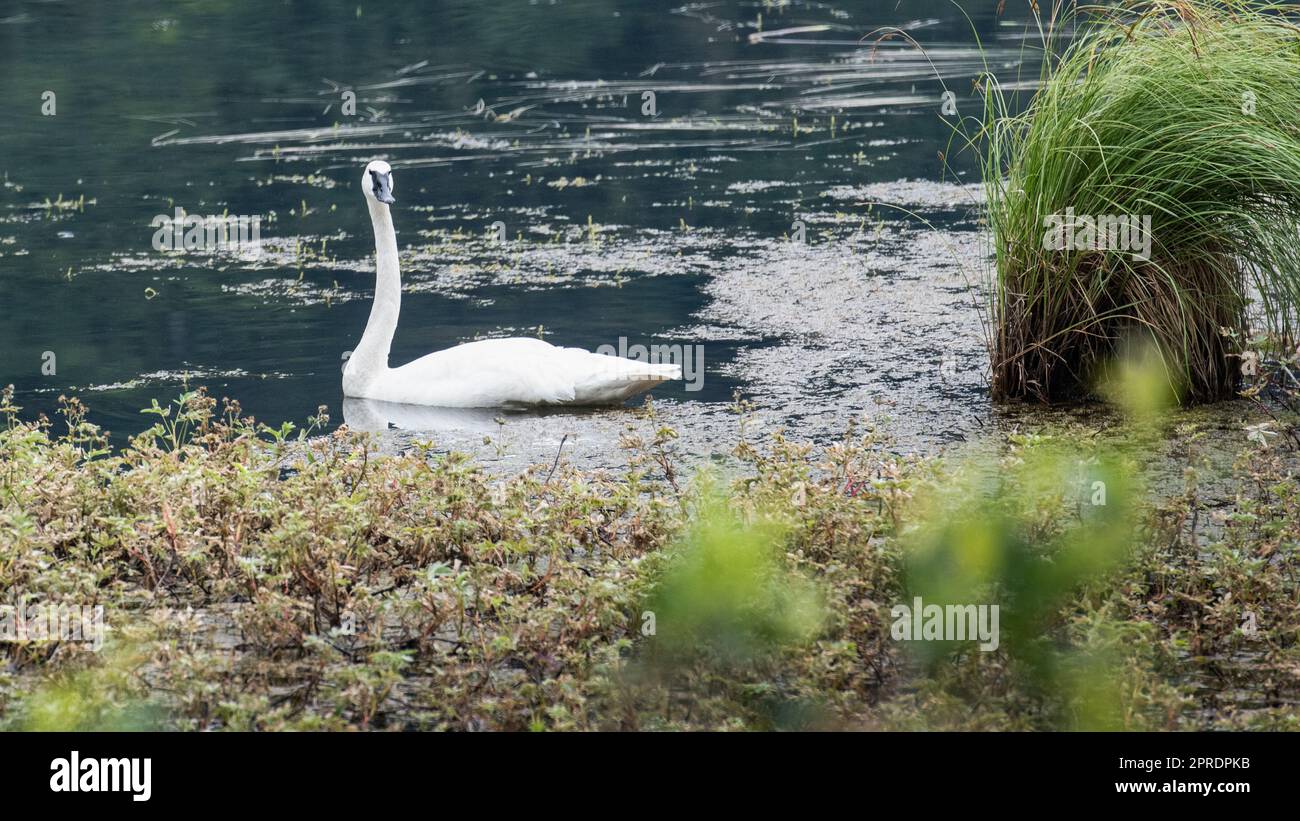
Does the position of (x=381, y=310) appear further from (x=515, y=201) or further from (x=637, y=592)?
(x=515, y=201)

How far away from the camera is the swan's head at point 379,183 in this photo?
30.7 feet

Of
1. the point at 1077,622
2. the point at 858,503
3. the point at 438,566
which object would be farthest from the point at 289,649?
the point at 1077,622

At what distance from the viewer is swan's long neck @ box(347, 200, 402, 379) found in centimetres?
912

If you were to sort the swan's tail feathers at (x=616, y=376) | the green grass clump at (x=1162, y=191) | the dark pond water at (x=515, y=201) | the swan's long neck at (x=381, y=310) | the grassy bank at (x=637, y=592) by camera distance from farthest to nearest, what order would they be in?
the dark pond water at (x=515, y=201) → the swan's long neck at (x=381, y=310) → the swan's tail feathers at (x=616, y=376) → the green grass clump at (x=1162, y=191) → the grassy bank at (x=637, y=592)

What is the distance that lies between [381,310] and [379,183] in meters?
0.76

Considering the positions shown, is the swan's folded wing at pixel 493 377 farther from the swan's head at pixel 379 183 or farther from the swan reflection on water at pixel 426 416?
the swan's head at pixel 379 183

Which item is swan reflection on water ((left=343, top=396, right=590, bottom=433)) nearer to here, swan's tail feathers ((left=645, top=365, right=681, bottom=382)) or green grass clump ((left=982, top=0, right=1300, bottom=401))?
swan's tail feathers ((left=645, top=365, right=681, bottom=382))

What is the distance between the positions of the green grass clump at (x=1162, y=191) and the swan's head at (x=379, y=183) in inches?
140

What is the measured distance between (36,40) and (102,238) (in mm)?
13266

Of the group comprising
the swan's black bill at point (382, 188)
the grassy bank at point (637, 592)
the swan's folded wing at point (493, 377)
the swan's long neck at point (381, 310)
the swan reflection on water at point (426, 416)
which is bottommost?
the grassy bank at point (637, 592)

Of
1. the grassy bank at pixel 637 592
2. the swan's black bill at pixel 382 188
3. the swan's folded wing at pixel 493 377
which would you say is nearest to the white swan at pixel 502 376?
the swan's folded wing at pixel 493 377

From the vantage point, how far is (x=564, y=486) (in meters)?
6.12

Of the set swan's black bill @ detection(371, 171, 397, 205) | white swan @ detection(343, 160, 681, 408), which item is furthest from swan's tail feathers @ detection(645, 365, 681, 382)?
swan's black bill @ detection(371, 171, 397, 205)

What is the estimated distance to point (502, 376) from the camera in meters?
8.52
